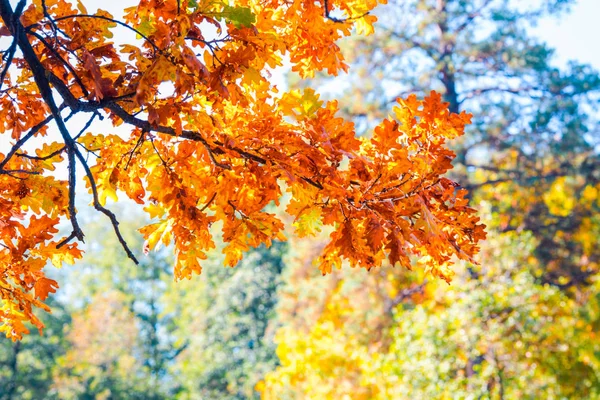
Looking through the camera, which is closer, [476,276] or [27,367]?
[476,276]

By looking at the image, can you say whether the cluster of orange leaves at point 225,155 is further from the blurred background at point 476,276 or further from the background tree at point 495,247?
the background tree at point 495,247

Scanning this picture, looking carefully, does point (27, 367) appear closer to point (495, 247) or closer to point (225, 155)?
point (495, 247)

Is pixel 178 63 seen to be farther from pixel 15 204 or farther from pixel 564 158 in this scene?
pixel 564 158

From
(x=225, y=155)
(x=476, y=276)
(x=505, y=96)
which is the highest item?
(x=505, y=96)

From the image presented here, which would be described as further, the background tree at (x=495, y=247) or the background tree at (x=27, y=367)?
the background tree at (x=27, y=367)

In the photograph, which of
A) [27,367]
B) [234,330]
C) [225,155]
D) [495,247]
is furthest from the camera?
[234,330]

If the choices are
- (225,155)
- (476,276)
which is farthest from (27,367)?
(225,155)

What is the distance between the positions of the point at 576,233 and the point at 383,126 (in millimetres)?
10317

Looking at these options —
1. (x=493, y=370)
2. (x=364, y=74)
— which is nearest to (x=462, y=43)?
(x=364, y=74)

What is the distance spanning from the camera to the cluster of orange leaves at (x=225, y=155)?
1635mm

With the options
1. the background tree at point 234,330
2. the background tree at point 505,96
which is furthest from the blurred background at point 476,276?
the background tree at point 234,330

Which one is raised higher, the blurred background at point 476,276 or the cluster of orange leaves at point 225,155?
the blurred background at point 476,276

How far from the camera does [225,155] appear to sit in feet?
5.97

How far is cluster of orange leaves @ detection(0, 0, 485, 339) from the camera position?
1.63 metres
